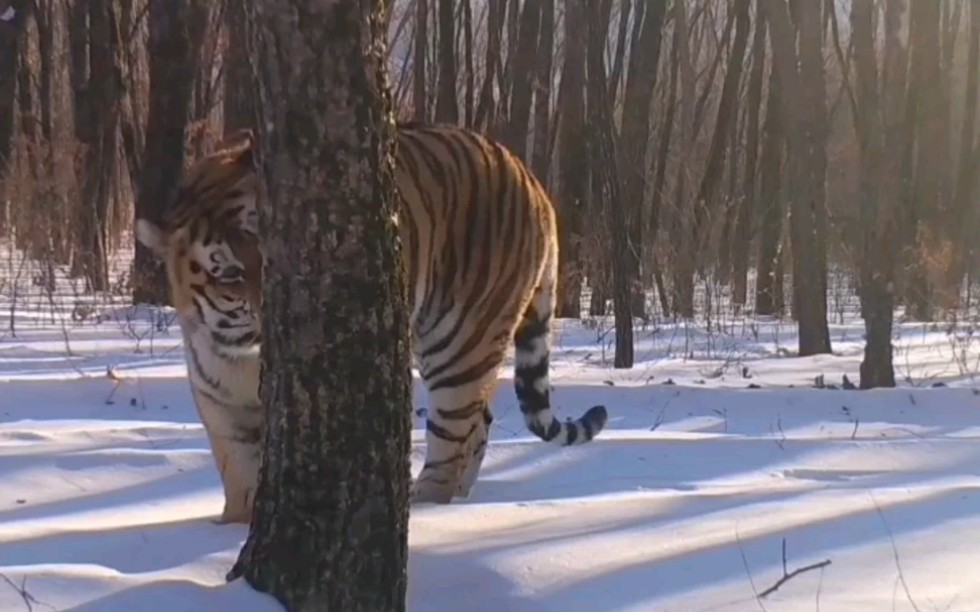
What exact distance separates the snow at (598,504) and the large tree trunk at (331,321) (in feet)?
0.69

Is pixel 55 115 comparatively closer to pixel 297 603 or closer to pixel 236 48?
pixel 236 48

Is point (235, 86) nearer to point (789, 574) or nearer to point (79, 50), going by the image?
point (79, 50)

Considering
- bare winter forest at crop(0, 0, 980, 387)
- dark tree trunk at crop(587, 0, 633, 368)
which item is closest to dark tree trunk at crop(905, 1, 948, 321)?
bare winter forest at crop(0, 0, 980, 387)

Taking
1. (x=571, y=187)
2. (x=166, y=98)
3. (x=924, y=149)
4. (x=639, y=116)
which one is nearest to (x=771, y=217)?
(x=924, y=149)

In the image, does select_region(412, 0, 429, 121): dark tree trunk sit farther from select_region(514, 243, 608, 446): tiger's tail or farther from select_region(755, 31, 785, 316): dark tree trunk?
select_region(514, 243, 608, 446): tiger's tail

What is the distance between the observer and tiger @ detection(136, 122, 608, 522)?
3.50 meters

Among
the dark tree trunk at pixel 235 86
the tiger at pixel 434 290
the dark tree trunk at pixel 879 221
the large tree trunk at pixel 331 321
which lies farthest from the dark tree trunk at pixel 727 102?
the large tree trunk at pixel 331 321

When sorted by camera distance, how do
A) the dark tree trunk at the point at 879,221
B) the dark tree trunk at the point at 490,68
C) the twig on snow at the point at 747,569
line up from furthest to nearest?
the dark tree trunk at the point at 490,68, the dark tree trunk at the point at 879,221, the twig on snow at the point at 747,569

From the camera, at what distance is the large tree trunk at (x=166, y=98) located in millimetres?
10688

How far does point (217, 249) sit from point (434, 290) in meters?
0.92

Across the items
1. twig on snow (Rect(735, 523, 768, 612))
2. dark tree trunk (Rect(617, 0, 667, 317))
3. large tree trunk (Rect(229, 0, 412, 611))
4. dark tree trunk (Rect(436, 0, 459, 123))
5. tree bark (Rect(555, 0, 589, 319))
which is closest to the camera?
large tree trunk (Rect(229, 0, 412, 611))

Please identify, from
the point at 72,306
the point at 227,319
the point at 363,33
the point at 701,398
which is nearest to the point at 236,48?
the point at 72,306

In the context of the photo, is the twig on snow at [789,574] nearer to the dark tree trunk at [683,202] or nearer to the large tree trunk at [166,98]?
the large tree trunk at [166,98]

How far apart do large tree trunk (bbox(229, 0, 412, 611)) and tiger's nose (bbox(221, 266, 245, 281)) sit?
1.10 meters
